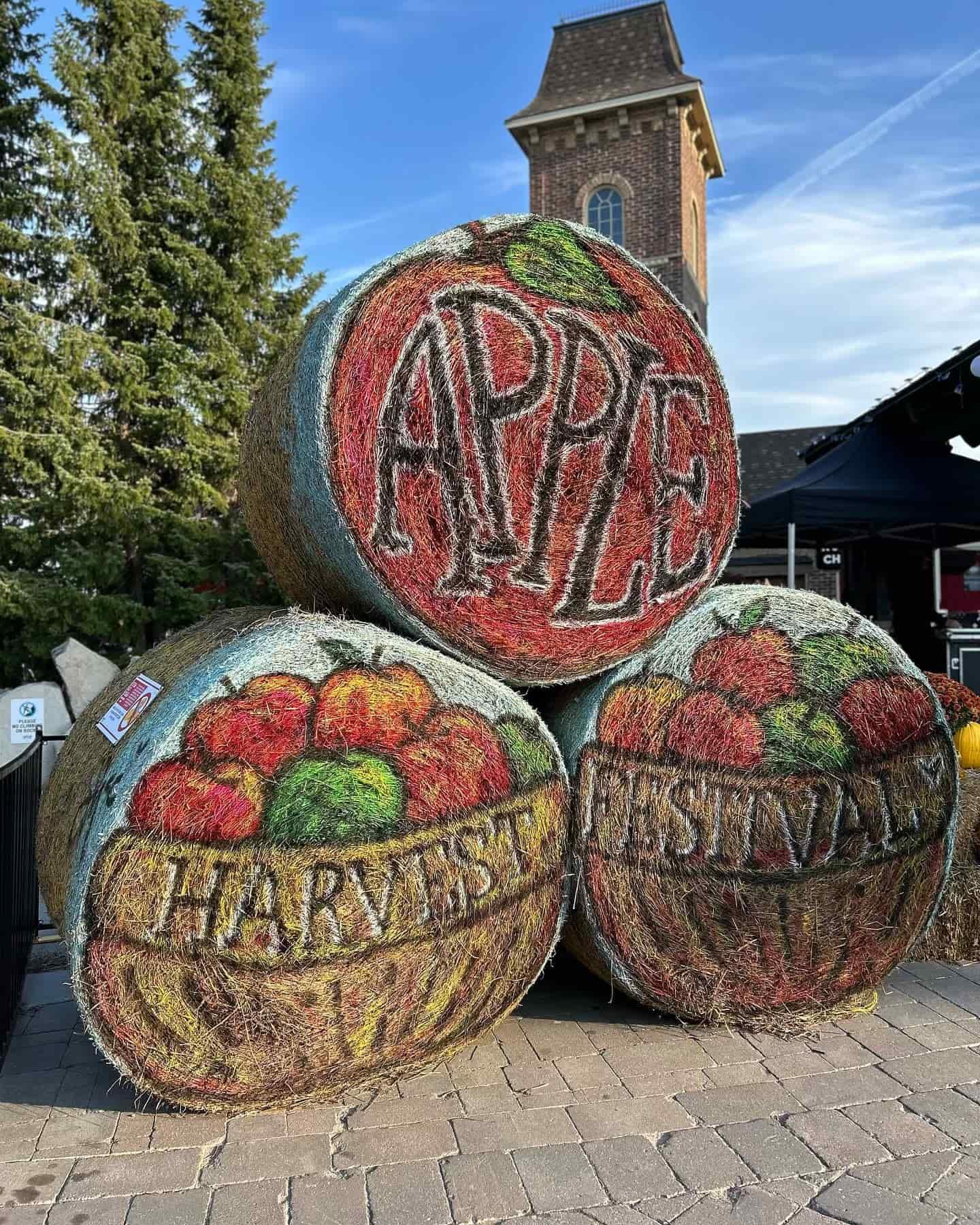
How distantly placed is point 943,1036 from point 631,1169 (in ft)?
5.09

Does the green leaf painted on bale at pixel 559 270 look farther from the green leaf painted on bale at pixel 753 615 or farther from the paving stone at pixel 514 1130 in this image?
the paving stone at pixel 514 1130

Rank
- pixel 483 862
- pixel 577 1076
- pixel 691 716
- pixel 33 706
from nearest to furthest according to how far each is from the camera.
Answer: pixel 483 862, pixel 577 1076, pixel 691 716, pixel 33 706

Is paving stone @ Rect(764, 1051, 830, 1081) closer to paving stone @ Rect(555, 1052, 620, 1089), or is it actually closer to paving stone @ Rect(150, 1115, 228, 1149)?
paving stone @ Rect(555, 1052, 620, 1089)

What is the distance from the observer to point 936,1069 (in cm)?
337

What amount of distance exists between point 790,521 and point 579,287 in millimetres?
5593

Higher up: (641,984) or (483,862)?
(483,862)

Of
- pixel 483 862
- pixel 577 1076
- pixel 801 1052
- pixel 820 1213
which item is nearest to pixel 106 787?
pixel 483 862

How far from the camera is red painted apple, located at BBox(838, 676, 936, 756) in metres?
3.74

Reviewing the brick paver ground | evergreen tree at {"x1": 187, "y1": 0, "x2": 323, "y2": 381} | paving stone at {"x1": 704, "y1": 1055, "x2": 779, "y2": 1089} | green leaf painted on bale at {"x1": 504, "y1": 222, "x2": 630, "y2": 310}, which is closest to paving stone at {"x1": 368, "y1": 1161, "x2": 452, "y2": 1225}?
the brick paver ground

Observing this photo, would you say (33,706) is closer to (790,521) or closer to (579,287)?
(579,287)

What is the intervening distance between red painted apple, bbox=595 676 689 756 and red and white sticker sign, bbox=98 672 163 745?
1.57 meters

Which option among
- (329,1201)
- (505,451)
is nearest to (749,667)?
(505,451)

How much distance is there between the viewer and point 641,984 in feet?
11.9

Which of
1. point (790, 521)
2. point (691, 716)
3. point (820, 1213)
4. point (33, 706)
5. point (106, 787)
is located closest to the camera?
point (820, 1213)
